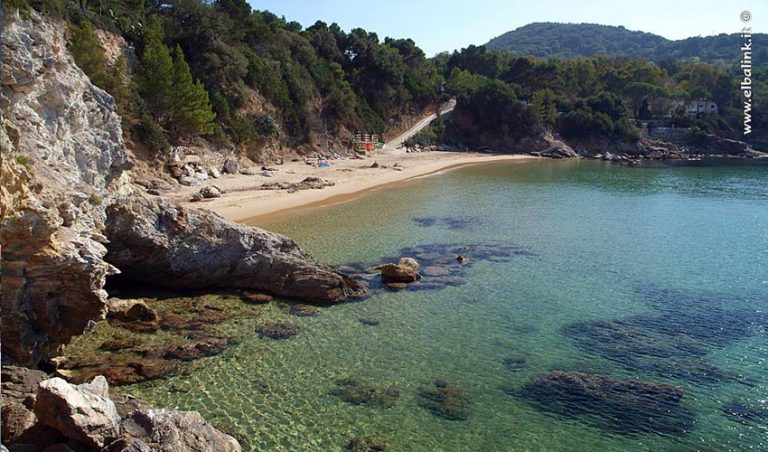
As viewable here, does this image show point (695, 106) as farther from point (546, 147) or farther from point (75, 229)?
point (75, 229)

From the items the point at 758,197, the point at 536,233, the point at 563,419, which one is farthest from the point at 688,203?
the point at 563,419

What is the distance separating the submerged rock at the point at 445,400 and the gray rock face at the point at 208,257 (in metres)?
6.10

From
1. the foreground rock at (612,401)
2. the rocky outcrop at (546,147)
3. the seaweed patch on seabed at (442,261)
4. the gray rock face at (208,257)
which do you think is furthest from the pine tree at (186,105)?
the rocky outcrop at (546,147)

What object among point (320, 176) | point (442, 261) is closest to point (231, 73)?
point (320, 176)

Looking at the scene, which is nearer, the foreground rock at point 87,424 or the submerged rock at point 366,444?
the foreground rock at point 87,424

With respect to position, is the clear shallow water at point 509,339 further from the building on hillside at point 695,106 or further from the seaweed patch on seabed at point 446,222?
the building on hillside at point 695,106

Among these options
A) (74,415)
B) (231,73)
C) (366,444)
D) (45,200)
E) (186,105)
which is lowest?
(366,444)

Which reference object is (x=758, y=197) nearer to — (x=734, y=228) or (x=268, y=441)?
(x=734, y=228)

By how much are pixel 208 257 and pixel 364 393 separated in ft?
26.1

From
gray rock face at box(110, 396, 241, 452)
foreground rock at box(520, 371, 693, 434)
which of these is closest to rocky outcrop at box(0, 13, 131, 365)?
gray rock face at box(110, 396, 241, 452)

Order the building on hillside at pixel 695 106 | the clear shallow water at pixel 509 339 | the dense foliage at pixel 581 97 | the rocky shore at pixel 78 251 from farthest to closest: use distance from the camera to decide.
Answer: the building on hillside at pixel 695 106 → the dense foliage at pixel 581 97 → the clear shallow water at pixel 509 339 → the rocky shore at pixel 78 251

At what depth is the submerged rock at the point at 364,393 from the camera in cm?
1187

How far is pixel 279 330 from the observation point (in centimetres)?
1539

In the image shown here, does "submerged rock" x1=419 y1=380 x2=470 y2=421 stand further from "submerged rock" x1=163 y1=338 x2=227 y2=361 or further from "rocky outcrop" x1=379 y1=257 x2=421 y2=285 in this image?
"rocky outcrop" x1=379 y1=257 x2=421 y2=285
